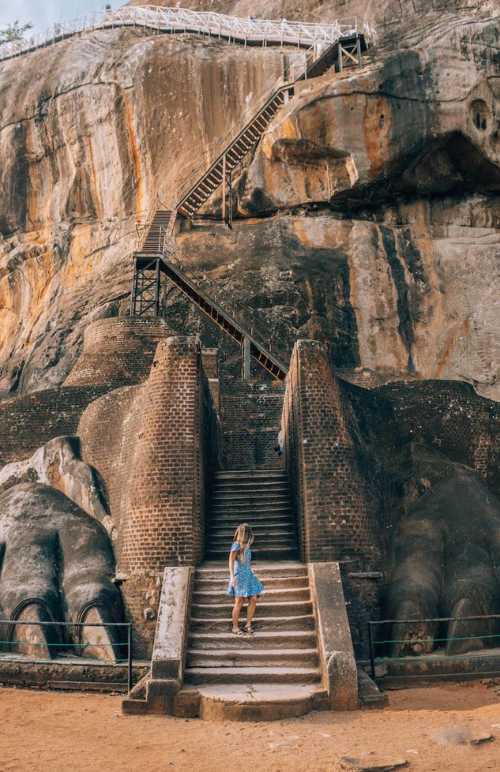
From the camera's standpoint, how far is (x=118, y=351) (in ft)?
78.6

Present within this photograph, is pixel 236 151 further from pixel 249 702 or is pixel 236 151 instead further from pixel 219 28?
pixel 249 702

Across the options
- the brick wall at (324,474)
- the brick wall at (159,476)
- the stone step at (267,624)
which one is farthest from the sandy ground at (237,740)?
the brick wall at (324,474)

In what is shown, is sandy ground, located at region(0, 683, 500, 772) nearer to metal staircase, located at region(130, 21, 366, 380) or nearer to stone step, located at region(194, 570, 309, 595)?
stone step, located at region(194, 570, 309, 595)

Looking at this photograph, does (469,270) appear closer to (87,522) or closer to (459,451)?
(459,451)

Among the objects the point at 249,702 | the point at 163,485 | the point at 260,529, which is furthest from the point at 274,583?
the point at 249,702

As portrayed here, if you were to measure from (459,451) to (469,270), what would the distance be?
18.8m

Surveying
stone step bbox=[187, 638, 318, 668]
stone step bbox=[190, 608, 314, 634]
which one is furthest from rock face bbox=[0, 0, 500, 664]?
stone step bbox=[187, 638, 318, 668]

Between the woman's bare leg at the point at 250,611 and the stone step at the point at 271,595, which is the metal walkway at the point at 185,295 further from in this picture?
the woman's bare leg at the point at 250,611

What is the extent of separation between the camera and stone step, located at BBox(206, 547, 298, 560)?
13.5 metres

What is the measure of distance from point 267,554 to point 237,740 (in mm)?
5052

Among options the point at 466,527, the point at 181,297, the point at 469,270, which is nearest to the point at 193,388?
the point at 466,527

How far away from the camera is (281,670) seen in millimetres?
10344

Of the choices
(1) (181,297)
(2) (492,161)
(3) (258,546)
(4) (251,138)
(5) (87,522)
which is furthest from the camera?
(4) (251,138)

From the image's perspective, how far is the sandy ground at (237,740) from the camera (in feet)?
25.5
